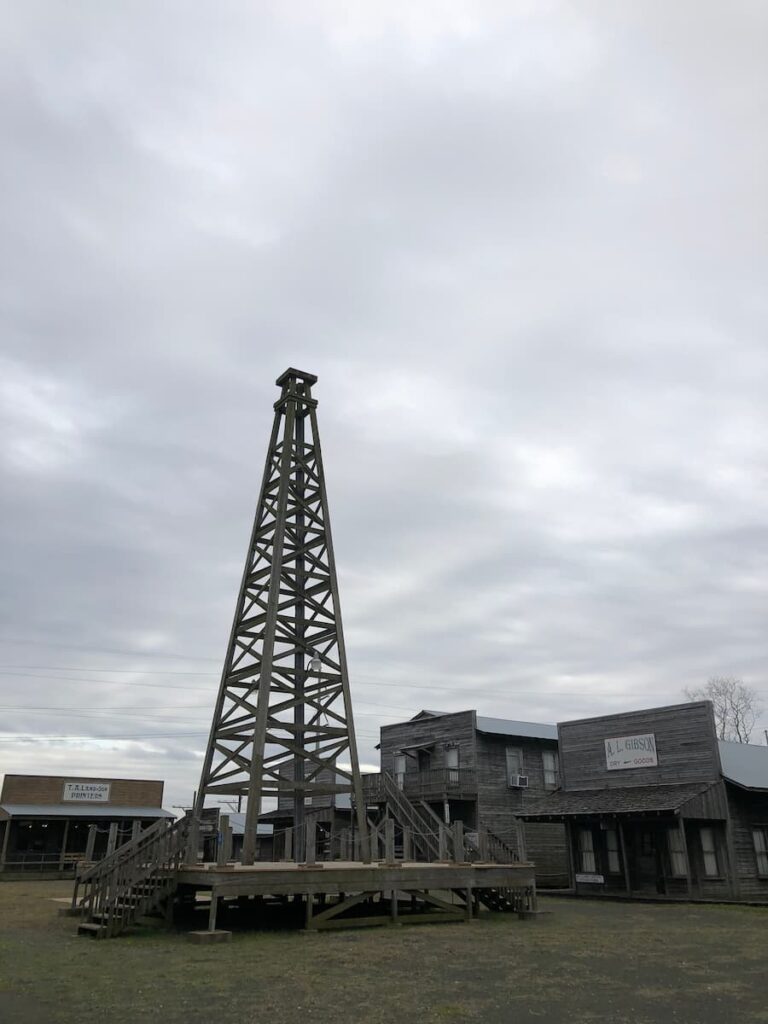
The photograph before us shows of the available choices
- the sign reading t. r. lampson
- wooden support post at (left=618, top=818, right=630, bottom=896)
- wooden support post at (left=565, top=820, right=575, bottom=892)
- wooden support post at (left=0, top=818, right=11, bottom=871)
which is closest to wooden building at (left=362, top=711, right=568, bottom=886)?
wooden support post at (left=565, top=820, right=575, bottom=892)

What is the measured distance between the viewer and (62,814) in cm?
4194

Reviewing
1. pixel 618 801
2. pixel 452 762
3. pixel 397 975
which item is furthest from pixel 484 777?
pixel 397 975

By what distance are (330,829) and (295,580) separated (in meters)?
20.7

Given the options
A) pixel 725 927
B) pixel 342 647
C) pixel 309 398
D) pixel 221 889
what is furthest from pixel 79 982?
pixel 309 398

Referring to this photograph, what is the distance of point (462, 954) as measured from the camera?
44.8ft

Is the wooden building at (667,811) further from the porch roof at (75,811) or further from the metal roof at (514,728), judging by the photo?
the porch roof at (75,811)

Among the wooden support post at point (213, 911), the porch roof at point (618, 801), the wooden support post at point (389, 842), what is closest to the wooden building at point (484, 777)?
the porch roof at point (618, 801)

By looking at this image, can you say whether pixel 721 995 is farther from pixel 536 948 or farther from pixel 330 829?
pixel 330 829

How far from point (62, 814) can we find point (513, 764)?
23539 millimetres

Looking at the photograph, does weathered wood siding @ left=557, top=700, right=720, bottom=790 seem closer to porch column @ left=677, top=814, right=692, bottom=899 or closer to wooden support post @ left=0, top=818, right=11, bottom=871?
porch column @ left=677, top=814, right=692, bottom=899

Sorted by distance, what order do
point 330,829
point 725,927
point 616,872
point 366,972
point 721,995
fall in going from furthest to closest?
point 330,829
point 616,872
point 725,927
point 366,972
point 721,995

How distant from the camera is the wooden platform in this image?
52.6 ft

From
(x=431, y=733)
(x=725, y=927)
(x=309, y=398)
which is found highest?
(x=309, y=398)

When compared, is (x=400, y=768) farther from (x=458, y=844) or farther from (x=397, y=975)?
(x=397, y=975)
